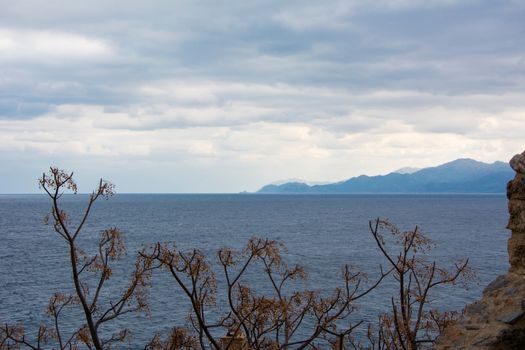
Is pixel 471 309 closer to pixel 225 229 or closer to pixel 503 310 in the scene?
pixel 503 310

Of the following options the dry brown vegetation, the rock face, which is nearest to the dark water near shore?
the dry brown vegetation

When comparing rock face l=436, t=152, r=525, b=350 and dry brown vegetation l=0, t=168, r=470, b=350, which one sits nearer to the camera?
rock face l=436, t=152, r=525, b=350

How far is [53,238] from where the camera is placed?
11306 centimetres

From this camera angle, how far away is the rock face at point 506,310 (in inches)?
434

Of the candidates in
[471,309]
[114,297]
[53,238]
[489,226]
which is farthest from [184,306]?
[489,226]

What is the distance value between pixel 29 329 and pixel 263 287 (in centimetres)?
2173

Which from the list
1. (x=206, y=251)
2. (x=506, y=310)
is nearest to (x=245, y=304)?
(x=506, y=310)

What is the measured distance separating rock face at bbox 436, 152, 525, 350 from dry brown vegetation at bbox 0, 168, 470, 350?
4547 millimetres

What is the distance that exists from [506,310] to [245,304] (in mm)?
9669

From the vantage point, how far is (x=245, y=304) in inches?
764

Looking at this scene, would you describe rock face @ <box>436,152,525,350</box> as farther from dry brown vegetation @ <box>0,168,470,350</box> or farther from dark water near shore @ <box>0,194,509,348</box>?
dark water near shore @ <box>0,194,509,348</box>

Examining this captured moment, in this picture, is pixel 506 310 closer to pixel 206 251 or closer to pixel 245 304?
pixel 245 304

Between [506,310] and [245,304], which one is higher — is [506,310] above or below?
above

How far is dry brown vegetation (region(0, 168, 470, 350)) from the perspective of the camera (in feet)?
59.5
